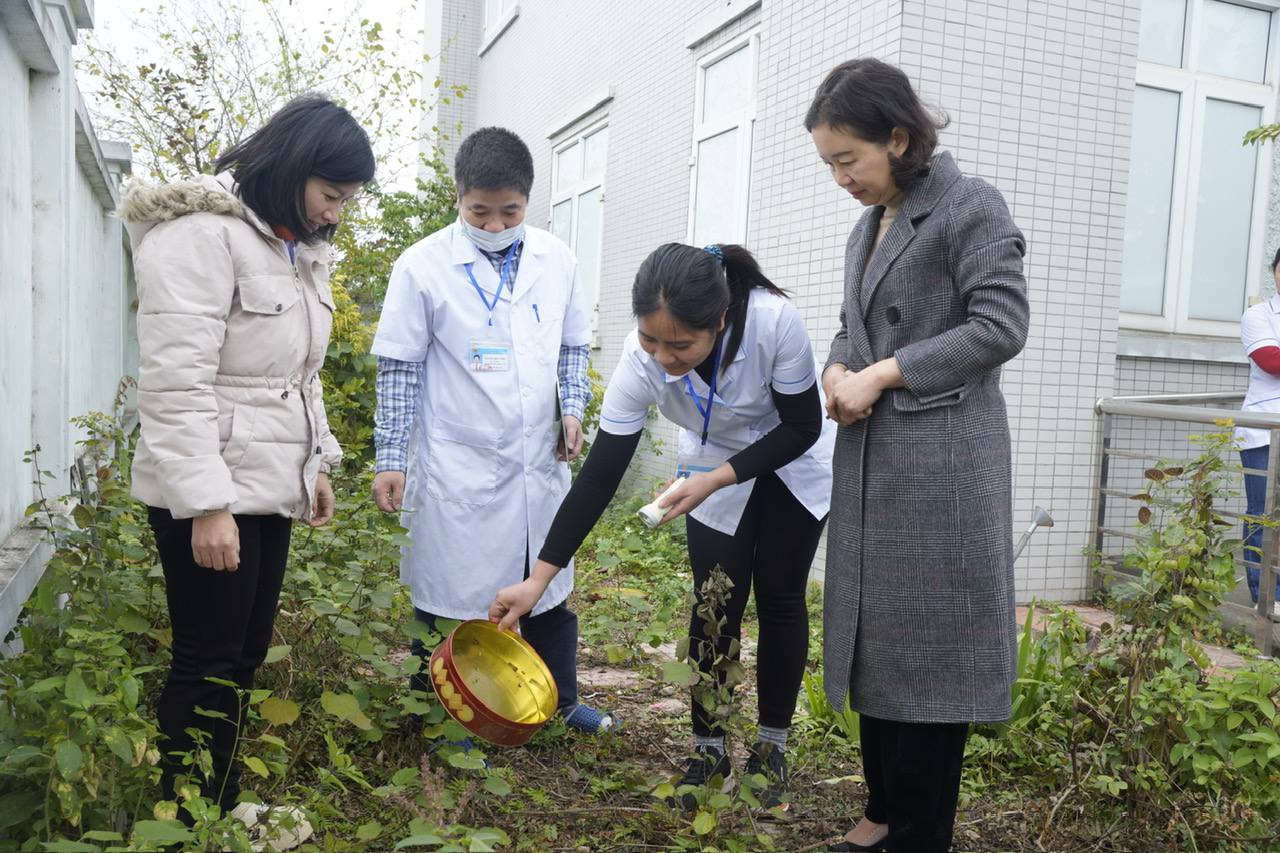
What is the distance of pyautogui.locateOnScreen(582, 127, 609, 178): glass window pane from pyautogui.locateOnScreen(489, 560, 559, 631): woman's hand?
7.29m

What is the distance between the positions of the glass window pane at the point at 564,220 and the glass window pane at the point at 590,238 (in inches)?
11.9

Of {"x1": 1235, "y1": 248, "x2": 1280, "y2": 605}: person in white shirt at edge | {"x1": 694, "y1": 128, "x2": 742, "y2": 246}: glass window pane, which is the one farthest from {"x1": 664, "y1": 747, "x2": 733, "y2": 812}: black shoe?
{"x1": 694, "y1": 128, "x2": 742, "y2": 246}: glass window pane

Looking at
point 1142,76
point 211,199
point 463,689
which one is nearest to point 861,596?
point 463,689

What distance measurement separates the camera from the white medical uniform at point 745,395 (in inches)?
98.5

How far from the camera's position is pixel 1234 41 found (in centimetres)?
593

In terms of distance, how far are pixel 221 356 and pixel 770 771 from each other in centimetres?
163

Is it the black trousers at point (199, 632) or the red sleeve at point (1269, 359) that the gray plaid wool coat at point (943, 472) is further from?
the red sleeve at point (1269, 359)

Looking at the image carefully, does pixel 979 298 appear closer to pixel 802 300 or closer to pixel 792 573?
pixel 792 573

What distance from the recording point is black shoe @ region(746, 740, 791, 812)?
2.46 meters

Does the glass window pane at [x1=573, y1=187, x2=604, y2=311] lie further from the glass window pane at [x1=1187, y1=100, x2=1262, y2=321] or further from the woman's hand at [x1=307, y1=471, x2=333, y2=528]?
the woman's hand at [x1=307, y1=471, x2=333, y2=528]

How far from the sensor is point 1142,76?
5.64 m

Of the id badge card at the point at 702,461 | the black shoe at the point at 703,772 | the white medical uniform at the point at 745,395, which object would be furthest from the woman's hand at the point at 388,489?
the black shoe at the point at 703,772

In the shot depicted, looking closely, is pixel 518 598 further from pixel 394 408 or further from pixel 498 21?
pixel 498 21

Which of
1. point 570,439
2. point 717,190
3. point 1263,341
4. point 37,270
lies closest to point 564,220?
point 717,190
